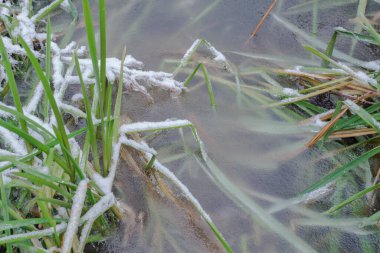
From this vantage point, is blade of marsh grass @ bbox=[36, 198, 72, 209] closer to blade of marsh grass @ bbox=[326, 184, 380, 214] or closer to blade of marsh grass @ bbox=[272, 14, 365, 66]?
blade of marsh grass @ bbox=[326, 184, 380, 214]

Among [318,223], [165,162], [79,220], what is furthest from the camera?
[165,162]

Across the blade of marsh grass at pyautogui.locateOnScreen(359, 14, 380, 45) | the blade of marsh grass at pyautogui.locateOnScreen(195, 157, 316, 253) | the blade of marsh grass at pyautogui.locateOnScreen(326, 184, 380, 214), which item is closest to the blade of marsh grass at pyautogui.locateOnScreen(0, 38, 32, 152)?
the blade of marsh grass at pyautogui.locateOnScreen(195, 157, 316, 253)

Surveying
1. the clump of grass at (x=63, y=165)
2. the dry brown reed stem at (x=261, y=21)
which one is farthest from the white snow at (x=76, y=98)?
the dry brown reed stem at (x=261, y=21)

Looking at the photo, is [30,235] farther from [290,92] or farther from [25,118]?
[290,92]

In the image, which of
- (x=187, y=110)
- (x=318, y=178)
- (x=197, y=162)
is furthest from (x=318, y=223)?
(x=187, y=110)

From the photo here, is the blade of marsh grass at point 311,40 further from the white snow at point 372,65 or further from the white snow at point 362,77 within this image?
the white snow at point 362,77

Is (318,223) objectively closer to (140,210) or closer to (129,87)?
(140,210)
